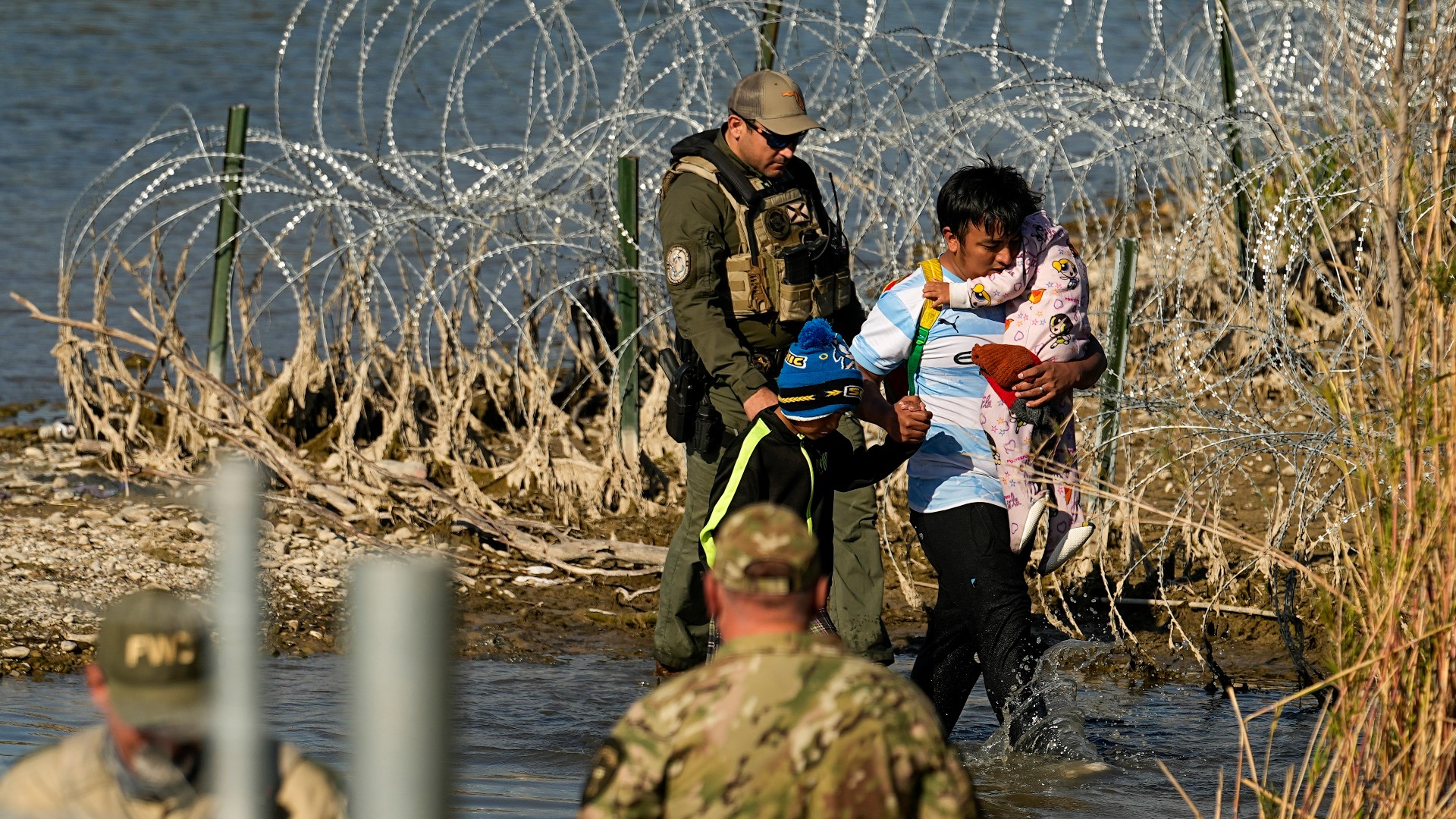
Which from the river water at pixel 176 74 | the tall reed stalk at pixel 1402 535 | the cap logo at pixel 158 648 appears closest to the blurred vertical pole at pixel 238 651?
the cap logo at pixel 158 648

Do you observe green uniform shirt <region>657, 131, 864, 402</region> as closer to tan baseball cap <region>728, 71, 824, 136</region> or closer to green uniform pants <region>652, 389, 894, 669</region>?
tan baseball cap <region>728, 71, 824, 136</region>

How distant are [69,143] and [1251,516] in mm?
10740

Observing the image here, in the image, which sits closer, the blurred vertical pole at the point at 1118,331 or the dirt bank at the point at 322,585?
the dirt bank at the point at 322,585

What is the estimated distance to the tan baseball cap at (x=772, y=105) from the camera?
15.8 ft

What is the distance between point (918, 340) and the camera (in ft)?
14.7

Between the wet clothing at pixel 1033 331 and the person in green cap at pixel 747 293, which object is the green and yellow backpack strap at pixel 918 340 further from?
the person in green cap at pixel 747 293

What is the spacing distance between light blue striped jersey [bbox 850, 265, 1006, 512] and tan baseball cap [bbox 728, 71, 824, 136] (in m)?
0.62

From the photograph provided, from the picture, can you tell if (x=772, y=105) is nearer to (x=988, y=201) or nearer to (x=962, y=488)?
(x=988, y=201)

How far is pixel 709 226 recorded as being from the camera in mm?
4883

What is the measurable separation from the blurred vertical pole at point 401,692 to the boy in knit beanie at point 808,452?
103 inches

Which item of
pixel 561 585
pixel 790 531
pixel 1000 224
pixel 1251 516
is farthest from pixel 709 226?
pixel 1251 516

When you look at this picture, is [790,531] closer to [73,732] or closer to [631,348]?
[73,732]

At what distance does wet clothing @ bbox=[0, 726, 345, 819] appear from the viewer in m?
2.36

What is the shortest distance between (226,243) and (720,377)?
3.33 m
